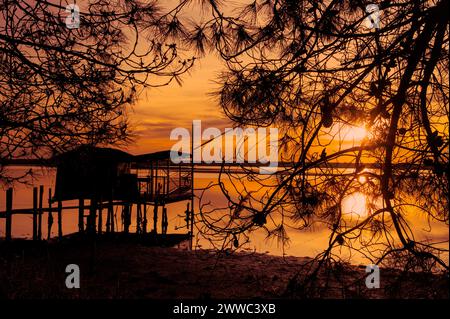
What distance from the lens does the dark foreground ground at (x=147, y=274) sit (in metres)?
7.49

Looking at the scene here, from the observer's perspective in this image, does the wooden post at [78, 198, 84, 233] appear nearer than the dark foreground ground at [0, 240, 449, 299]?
No

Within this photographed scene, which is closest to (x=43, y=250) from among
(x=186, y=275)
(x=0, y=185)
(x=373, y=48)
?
(x=186, y=275)

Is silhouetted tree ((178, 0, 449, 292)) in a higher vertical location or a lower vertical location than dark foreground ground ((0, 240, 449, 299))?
higher

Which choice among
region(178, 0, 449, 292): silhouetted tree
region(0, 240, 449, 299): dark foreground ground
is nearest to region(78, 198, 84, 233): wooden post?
region(0, 240, 449, 299): dark foreground ground

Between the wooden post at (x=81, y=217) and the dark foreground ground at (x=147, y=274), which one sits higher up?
the wooden post at (x=81, y=217)

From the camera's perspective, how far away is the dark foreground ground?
295 inches

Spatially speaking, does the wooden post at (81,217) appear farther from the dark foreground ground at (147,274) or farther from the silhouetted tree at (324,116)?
the silhouetted tree at (324,116)

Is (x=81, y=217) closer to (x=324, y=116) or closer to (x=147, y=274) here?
(x=147, y=274)

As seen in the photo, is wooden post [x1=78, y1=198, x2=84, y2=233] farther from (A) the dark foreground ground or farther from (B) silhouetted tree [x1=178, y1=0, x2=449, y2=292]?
(B) silhouetted tree [x1=178, y1=0, x2=449, y2=292]

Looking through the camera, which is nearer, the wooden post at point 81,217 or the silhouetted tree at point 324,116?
the silhouetted tree at point 324,116

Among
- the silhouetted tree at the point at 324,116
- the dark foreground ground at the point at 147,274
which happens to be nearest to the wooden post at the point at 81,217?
the dark foreground ground at the point at 147,274

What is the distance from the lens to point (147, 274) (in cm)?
1128

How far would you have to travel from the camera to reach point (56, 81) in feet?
20.4

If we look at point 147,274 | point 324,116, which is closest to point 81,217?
point 147,274
